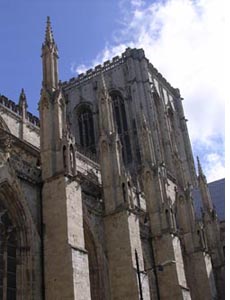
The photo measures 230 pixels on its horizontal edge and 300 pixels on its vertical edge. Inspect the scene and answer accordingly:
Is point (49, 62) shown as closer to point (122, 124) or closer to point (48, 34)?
point (48, 34)

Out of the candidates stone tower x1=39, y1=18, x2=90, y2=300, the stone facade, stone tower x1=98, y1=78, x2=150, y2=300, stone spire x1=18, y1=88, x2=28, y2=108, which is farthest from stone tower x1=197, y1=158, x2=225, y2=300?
stone tower x1=39, y1=18, x2=90, y2=300

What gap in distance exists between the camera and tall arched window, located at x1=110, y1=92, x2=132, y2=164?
1687 inches

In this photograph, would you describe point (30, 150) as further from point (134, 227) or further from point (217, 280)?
point (217, 280)

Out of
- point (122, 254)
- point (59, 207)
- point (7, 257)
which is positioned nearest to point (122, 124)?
point (122, 254)

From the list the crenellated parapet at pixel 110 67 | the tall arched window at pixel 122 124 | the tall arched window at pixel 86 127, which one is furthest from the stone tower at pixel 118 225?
the crenellated parapet at pixel 110 67

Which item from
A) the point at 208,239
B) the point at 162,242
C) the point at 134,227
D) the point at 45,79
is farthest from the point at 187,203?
the point at 45,79

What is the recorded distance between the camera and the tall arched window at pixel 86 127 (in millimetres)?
45281

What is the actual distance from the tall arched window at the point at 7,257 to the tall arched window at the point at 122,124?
27147mm

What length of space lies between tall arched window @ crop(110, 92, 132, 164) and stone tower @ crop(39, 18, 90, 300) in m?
23.5

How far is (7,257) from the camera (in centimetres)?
1459

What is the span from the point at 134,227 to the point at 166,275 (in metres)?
4.36

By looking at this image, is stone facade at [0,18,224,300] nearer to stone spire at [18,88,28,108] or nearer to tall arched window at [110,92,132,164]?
stone spire at [18,88,28,108]

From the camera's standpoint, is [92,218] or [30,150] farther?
[30,150]

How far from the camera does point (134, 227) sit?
64.9 ft
